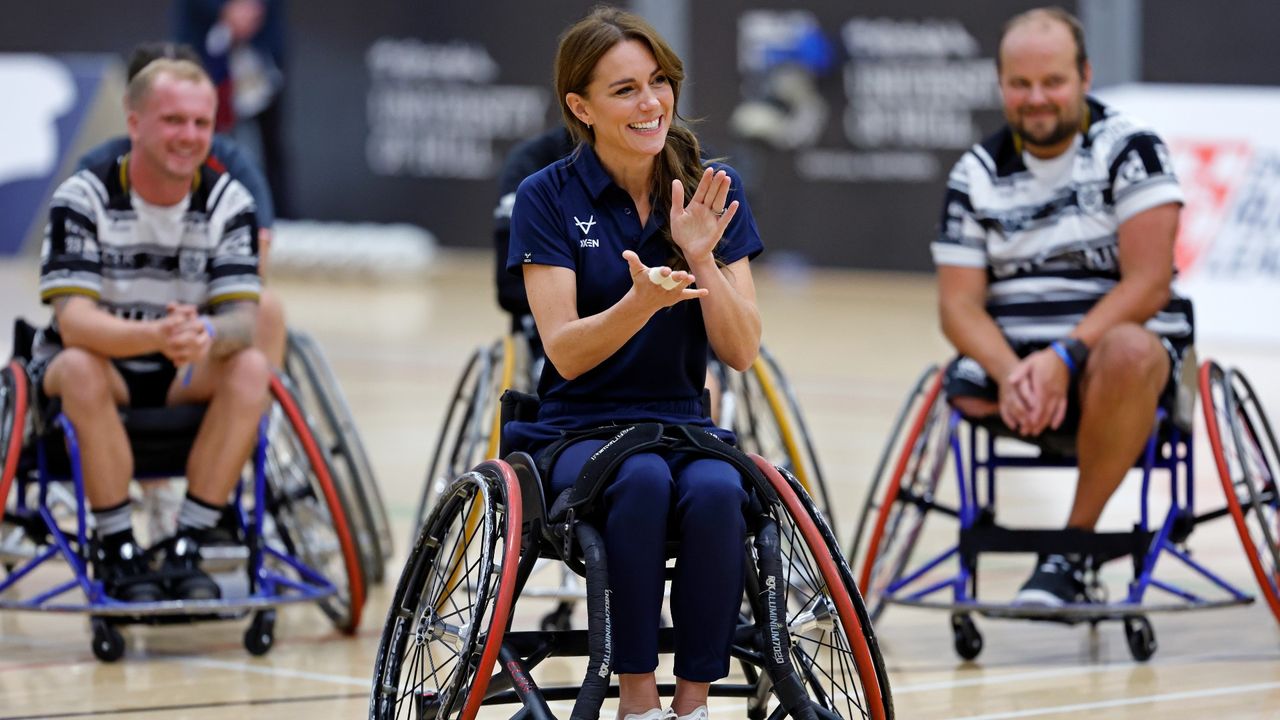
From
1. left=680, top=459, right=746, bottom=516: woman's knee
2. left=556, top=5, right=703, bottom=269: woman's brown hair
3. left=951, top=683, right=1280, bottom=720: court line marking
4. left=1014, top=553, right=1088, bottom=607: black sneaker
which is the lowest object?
left=951, top=683, right=1280, bottom=720: court line marking

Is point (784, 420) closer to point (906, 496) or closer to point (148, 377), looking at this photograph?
point (906, 496)

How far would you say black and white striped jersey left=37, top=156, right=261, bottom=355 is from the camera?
445 centimetres

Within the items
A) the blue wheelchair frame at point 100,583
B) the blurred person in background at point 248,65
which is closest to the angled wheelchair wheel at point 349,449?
the blue wheelchair frame at point 100,583

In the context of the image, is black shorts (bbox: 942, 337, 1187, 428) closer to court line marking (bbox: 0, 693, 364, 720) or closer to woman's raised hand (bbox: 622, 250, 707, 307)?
court line marking (bbox: 0, 693, 364, 720)

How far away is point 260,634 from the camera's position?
14.7 feet

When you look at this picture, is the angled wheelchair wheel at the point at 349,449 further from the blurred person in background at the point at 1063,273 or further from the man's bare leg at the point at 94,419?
the blurred person in background at the point at 1063,273

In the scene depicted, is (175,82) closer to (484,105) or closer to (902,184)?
(902,184)

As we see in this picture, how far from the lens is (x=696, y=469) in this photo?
311cm

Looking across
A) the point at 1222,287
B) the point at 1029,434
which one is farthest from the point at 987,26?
the point at 1029,434

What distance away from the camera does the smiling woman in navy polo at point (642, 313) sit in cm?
305

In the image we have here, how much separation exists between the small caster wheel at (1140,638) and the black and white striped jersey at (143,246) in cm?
205

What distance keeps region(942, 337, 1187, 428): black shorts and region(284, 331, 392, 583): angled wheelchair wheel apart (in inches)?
57.7

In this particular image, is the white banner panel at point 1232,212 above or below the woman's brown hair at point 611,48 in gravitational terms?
below

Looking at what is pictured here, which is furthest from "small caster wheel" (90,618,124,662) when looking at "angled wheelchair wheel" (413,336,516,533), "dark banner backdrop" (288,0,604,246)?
"dark banner backdrop" (288,0,604,246)
